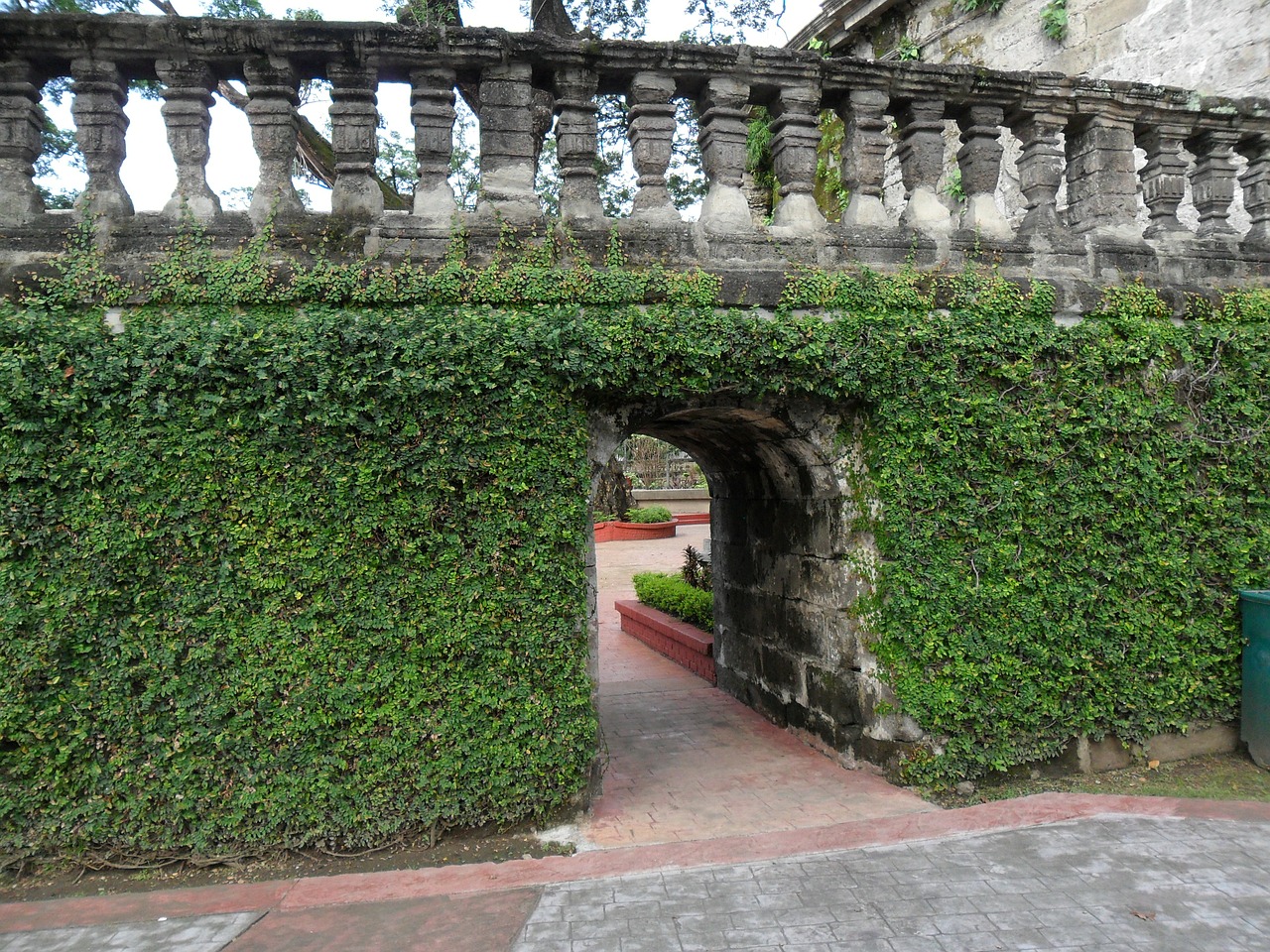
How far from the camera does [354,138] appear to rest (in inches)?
159

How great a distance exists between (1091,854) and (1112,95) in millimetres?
4516

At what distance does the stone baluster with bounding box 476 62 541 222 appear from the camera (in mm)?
4125

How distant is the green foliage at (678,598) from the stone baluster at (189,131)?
6.21 meters

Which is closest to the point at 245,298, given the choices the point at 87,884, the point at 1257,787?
the point at 87,884

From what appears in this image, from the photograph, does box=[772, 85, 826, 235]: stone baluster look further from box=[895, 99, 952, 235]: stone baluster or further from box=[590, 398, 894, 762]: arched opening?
box=[590, 398, 894, 762]: arched opening

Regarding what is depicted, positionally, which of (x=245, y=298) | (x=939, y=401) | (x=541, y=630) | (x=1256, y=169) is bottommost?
(x=541, y=630)

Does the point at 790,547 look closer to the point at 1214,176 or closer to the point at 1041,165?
the point at 1041,165

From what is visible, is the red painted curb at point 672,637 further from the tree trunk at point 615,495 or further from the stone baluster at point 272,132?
the tree trunk at point 615,495

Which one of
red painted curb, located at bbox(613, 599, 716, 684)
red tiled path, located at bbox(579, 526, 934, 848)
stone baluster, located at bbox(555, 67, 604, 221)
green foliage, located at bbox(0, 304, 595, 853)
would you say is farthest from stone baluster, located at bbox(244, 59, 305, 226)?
red painted curb, located at bbox(613, 599, 716, 684)

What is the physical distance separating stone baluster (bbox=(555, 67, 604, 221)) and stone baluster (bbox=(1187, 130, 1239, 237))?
13.5 feet

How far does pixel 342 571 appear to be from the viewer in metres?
3.83

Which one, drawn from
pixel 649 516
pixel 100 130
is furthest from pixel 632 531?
pixel 100 130

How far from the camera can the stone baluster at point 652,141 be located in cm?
424

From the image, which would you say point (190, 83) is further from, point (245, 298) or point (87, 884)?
point (87, 884)
